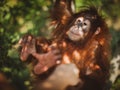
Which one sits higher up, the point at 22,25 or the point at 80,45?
the point at 22,25

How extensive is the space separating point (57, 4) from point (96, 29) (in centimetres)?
50

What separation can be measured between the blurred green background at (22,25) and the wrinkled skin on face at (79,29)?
0.43m

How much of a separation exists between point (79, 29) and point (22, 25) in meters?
1.52

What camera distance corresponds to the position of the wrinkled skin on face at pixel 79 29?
2436mm

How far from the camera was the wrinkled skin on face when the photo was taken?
7.99ft

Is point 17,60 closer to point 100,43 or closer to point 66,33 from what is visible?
point 66,33

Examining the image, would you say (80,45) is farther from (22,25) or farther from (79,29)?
(22,25)

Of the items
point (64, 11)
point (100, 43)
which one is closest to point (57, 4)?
point (64, 11)

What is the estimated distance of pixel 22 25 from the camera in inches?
150

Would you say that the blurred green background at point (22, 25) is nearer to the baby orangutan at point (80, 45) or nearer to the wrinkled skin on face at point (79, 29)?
the baby orangutan at point (80, 45)

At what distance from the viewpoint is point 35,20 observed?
362 cm

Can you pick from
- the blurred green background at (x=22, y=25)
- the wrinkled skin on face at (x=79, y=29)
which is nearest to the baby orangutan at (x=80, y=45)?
the wrinkled skin on face at (x=79, y=29)

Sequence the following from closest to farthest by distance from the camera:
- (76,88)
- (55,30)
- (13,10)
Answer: (76,88), (55,30), (13,10)

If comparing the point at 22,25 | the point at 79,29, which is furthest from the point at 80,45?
the point at 22,25
